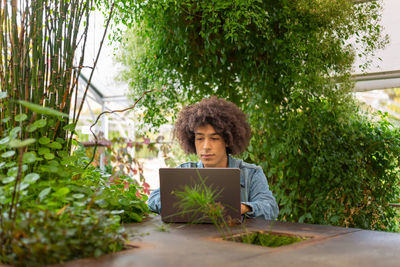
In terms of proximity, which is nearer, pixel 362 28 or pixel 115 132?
pixel 362 28

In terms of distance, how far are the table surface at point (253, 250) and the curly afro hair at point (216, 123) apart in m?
1.04

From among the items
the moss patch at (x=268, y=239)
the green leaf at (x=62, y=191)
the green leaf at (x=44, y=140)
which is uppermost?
the green leaf at (x=44, y=140)

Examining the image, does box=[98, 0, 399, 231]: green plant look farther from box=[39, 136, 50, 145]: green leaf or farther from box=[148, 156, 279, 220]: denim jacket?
box=[39, 136, 50, 145]: green leaf

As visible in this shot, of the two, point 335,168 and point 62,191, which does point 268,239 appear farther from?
point 335,168

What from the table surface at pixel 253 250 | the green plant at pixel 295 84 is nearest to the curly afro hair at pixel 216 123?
the green plant at pixel 295 84

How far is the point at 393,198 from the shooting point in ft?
12.2

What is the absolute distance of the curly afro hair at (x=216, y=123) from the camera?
2.79 m

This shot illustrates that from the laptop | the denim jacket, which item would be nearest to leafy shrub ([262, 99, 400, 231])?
the denim jacket

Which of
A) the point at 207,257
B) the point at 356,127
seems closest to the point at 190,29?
the point at 356,127

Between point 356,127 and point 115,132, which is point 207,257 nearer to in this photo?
point 356,127

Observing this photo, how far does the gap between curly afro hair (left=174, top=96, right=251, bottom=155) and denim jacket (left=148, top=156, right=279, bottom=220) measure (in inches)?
6.0

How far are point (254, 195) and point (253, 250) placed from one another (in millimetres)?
1211

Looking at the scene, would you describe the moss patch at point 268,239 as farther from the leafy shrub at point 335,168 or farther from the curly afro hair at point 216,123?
the leafy shrub at point 335,168

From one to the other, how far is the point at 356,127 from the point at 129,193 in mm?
2163
